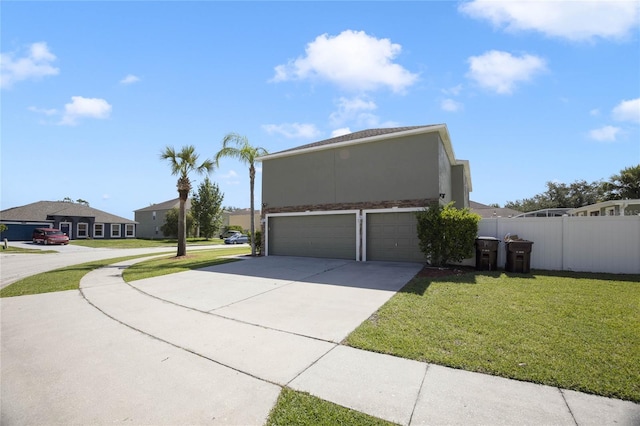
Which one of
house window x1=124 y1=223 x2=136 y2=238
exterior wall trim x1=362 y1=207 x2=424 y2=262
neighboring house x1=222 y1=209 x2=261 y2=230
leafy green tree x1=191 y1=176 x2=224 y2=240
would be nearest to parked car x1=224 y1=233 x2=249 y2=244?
leafy green tree x1=191 y1=176 x2=224 y2=240

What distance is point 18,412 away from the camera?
9.34ft

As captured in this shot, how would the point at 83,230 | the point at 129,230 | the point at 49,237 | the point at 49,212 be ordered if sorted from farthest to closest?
the point at 129,230 < the point at 83,230 < the point at 49,212 < the point at 49,237

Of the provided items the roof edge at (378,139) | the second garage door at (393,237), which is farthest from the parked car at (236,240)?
the second garage door at (393,237)

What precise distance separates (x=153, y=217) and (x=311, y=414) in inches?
2012

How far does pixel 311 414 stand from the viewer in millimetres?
2682

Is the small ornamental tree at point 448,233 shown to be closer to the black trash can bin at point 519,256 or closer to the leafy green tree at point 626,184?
the black trash can bin at point 519,256

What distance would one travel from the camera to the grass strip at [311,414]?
8.43ft

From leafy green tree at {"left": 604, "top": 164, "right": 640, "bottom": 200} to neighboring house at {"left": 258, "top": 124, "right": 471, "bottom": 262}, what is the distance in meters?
19.6

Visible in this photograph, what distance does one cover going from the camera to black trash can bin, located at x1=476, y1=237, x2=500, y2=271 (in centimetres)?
1023

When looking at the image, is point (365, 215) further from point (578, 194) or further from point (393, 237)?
point (578, 194)

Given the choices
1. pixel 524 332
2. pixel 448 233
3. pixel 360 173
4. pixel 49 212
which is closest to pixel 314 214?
pixel 360 173

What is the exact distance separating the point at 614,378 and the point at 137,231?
183ft

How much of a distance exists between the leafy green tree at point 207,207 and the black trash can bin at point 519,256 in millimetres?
35689

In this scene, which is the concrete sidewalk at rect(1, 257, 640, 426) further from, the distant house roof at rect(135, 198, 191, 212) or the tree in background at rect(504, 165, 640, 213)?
the distant house roof at rect(135, 198, 191, 212)
